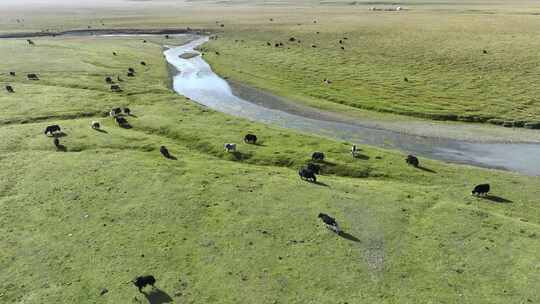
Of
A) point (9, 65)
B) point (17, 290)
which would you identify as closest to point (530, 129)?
point (17, 290)

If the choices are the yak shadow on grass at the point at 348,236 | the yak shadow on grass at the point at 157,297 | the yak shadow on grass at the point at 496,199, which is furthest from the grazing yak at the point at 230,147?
the yak shadow on grass at the point at 496,199

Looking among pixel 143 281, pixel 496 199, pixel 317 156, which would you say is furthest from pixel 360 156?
pixel 143 281

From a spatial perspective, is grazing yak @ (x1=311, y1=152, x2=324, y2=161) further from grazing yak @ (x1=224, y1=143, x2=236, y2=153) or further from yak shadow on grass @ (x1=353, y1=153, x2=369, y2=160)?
grazing yak @ (x1=224, y1=143, x2=236, y2=153)

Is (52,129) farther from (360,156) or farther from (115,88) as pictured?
(360,156)

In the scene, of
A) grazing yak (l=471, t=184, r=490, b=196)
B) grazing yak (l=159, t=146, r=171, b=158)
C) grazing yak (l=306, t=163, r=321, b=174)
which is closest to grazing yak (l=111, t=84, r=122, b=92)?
grazing yak (l=159, t=146, r=171, b=158)

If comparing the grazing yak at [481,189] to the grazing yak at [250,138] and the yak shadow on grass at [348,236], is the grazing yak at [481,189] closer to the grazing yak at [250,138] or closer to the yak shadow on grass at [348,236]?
the yak shadow on grass at [348,236]

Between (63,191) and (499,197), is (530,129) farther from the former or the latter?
(63,191)
